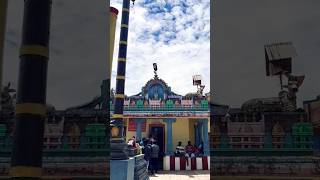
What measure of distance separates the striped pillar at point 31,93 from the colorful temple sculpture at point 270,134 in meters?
2.22

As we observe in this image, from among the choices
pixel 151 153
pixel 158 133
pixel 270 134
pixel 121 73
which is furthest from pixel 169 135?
pixel 270 134

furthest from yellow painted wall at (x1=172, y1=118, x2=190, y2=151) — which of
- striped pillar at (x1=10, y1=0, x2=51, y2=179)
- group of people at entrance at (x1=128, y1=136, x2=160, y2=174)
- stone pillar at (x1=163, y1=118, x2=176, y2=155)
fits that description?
striped pillar at (x1=10, y1=0, x2=51, y2=179)

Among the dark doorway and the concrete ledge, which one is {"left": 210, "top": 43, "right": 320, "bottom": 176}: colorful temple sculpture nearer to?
the concrete ledge

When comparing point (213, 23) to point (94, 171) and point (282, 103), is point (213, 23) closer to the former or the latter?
point (282, 103)

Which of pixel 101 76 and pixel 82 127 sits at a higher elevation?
pixel 101 76

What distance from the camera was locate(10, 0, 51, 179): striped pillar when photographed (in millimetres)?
4250

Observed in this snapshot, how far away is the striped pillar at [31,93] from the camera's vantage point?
4250 millimetres

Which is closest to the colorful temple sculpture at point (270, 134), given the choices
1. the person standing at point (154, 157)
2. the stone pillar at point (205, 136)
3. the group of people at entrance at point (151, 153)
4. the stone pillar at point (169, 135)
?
the group of people at entrance at point (151, 153)

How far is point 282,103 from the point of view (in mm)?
5000

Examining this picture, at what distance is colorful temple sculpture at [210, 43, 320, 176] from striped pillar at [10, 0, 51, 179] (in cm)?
222

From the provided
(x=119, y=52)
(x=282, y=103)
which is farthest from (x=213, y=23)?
(x=119, y=52)

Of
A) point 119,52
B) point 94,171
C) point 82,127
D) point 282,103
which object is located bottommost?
point 94,171

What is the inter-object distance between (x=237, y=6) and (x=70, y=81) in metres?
2.49

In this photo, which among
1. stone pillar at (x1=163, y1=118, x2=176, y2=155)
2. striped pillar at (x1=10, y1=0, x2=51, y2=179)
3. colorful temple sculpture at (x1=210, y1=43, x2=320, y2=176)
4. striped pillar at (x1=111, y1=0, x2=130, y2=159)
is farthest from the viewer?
stone pillar at (x1=163, y1=118, x2=176, y2=155)
